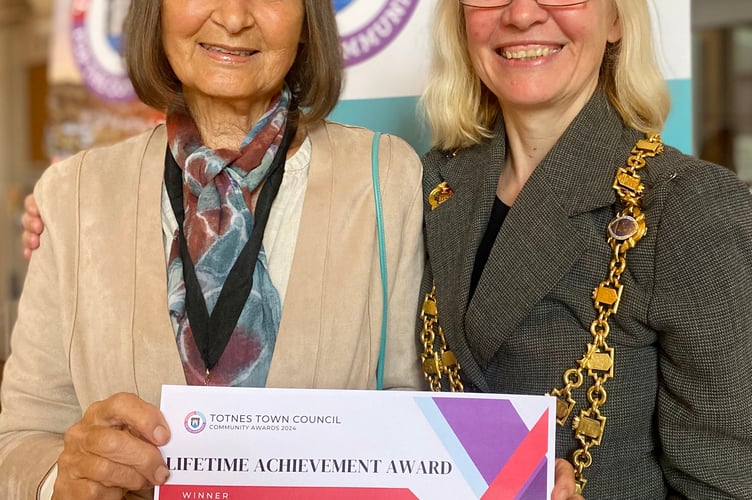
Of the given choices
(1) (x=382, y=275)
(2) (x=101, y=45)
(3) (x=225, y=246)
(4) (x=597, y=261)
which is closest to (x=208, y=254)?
(3) (x=225, y=246)

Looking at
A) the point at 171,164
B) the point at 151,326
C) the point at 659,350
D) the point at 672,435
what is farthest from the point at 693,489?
the point at 171,164

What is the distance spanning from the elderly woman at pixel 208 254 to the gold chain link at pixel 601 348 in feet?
1.19

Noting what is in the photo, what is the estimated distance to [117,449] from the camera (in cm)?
122

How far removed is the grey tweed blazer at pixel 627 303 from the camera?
1.28 meters

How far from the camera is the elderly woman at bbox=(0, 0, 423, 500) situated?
146 cm

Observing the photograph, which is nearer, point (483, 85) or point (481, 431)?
point (481, 431)

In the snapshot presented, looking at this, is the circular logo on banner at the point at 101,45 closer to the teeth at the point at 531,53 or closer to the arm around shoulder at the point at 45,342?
the arm around shoulder at the point at 45,342

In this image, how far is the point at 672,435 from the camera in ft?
4.45

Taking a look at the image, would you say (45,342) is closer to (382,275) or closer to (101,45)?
(382,275)

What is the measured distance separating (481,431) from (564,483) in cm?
15

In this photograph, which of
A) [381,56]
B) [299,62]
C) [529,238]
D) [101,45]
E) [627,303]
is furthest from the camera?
[101,45]

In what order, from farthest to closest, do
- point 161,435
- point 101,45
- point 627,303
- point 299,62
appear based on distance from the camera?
point 101,45
point 299,62
point 627,303
point 161,435

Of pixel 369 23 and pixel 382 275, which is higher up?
pixel 369 23

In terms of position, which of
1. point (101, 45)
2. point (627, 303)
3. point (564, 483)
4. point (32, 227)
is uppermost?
point (101, 45)
